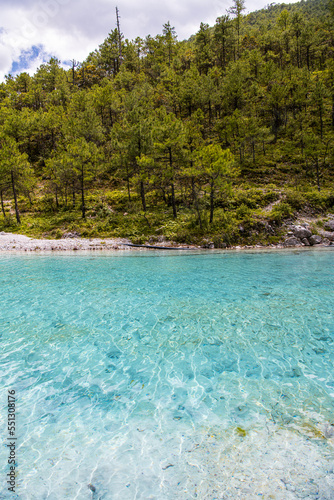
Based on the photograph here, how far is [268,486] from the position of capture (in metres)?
3.08

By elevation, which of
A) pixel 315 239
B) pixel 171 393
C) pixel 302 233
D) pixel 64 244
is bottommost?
pixel 171 393

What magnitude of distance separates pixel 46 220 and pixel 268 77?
162 ft

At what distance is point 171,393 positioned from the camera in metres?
4.93

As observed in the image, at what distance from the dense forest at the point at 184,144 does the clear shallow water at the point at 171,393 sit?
61.3ft

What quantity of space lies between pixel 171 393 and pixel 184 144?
29247 mm

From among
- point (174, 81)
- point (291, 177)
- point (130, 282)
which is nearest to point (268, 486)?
point (130, 282)

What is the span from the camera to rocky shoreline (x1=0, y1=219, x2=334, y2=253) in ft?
85.5

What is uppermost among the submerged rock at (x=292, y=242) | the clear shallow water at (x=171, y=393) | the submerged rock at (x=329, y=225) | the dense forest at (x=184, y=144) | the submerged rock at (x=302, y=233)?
the dense forest at (x=184, y=144)

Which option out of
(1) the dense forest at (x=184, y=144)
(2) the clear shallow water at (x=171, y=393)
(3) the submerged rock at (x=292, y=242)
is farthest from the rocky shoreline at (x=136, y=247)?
(2) the clear shallow water at (x=171, y=393)

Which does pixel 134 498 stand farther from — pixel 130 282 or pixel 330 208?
pixel 330 208

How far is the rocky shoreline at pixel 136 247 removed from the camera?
85.5ft

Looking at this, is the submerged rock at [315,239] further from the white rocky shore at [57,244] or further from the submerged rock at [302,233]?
the white rocky shore at [57,244]

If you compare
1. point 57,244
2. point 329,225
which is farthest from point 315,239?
point 57,244

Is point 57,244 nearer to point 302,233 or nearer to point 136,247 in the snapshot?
point 136,247
